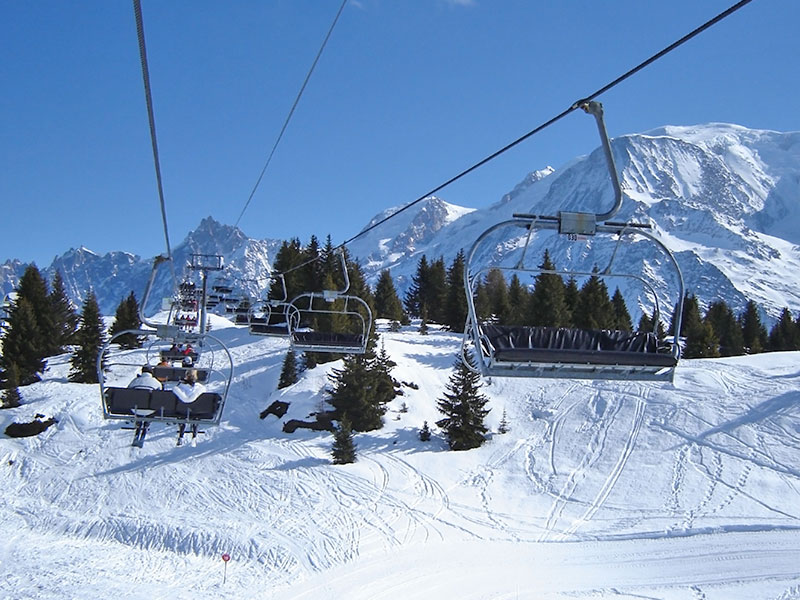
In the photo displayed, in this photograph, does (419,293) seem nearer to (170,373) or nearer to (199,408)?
(170,373)

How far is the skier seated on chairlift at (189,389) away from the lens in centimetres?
1298

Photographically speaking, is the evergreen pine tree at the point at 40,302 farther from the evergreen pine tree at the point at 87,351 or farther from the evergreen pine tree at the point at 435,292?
the evergreen pine tree at the point at 435,292

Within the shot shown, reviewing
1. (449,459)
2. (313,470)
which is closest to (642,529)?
(449,459)

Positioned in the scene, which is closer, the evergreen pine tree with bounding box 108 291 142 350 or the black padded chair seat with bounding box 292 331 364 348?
the black padded chair seat with bounding box 292 331 364 348

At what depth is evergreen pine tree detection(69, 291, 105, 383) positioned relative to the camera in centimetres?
4144

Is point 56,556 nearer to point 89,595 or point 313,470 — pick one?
point 89,595

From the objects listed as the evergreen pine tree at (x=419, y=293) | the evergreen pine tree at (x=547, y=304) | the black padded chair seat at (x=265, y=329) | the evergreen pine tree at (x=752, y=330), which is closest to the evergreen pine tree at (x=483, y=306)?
the evergreen pine tree at (x=547, y=304)

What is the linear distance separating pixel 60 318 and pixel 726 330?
64.1 metres

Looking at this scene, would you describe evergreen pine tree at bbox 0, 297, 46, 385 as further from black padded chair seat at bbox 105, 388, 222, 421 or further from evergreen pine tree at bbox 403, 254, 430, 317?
evergreen pine tree at bbox 403, 254, 430, 317

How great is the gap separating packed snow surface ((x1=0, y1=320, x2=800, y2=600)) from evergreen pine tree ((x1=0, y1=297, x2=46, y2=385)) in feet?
11.3

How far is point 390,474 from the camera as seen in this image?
92.8 feet

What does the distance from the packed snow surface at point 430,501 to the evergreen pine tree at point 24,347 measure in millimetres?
3454

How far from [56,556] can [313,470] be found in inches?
399

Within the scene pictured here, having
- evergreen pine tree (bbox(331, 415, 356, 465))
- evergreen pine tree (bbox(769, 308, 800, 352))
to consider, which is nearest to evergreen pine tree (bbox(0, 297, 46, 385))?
evergreen pine tree (bbox(331, 415, 356, 465))
